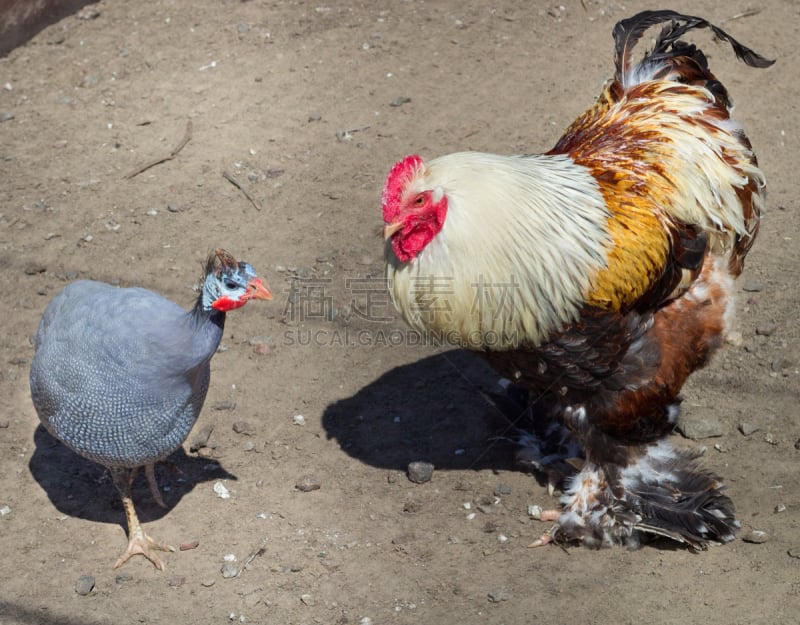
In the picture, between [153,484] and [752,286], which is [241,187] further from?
[752,286]

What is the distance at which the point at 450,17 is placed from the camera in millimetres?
8859

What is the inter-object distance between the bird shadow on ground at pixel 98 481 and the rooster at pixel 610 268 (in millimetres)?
1813

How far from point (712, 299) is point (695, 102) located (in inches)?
44.0

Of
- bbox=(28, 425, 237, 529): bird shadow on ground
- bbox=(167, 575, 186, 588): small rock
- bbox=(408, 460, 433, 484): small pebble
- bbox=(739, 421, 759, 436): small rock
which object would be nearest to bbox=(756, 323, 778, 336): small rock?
bbox=(739, 421, 759, 436): small rock

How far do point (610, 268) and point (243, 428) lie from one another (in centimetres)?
248

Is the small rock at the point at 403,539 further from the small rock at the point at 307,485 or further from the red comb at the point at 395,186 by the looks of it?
the red comb at the point at 395,186

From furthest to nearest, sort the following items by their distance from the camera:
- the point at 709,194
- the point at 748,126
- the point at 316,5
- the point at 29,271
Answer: the point at 316,5 < the point at 748,126 < the point at 29,271 < the point at 709,194

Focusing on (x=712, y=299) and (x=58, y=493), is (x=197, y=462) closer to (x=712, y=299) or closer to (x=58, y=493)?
(x=58, y=493)

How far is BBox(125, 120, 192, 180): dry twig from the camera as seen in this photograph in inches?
292

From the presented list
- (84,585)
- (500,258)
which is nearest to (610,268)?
(500,258)

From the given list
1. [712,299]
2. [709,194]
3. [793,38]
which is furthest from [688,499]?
[793,38]

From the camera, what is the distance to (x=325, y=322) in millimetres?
6250

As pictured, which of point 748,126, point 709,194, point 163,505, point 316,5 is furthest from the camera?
point 316,5

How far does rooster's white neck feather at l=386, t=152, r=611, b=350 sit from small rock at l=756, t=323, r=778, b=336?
2109mm
